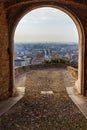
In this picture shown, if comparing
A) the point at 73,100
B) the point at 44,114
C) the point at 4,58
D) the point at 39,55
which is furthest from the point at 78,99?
the point at 39,55

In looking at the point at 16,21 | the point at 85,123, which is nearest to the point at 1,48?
the point at 16,21

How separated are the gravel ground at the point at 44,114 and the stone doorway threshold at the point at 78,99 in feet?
0.51

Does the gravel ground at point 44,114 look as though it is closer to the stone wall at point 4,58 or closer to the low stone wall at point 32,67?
the stone wall at point 4,58

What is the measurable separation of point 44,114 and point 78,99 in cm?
228

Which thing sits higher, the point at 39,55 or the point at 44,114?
the point at 39,55

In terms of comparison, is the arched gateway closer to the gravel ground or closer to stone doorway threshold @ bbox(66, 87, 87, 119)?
stone doorway threshold @ bbox(66, 87, 87, 119)

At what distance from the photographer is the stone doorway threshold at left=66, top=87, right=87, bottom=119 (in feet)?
24.8

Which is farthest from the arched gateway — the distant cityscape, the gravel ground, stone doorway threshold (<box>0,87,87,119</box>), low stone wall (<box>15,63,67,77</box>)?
the distant cityscape

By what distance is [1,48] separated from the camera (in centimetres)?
843

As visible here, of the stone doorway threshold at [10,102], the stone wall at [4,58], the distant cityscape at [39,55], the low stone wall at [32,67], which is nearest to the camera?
the stone doorway threshold at [10,102]

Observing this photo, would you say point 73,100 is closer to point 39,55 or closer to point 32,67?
point 32,67

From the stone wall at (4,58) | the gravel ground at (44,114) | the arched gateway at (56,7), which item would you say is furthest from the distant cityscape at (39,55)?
the gravel ground at (44,114)

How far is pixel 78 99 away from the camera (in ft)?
29.3

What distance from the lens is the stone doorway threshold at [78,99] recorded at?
7562 millimetres
